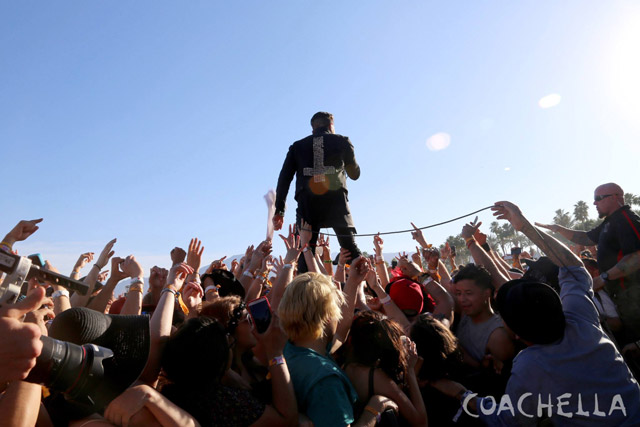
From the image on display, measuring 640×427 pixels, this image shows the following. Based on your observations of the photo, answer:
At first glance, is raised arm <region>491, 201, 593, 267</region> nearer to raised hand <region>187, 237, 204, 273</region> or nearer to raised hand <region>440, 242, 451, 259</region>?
raised hand <region>187, 237, 204, 273</region>

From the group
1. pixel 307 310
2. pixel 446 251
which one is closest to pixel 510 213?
pixel 307 310

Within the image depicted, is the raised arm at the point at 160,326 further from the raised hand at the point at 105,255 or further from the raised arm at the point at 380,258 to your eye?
the raised arm at the point at 380,258

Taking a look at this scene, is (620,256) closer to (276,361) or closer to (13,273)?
(276,361)

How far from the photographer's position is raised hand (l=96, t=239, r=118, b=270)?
4.22 meters

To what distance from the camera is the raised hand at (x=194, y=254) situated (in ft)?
11.7

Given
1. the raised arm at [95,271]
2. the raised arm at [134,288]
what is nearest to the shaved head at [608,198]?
the raised arm at [134,288]

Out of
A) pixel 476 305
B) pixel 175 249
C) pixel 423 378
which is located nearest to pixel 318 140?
pixel 175 249

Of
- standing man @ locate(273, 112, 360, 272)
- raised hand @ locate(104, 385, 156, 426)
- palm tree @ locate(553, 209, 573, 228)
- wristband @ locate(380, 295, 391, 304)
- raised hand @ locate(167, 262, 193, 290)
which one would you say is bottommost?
raised hand @ locate(104, 385, 156, 426)

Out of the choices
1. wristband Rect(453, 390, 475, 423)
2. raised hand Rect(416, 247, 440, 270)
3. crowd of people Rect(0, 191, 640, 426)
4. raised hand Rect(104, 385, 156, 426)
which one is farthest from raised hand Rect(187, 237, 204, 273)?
raised hand Rect(416, 247, 440, 270)

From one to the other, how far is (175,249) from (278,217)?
1440 millimetres

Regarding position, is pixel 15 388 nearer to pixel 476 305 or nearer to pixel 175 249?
pixel 175 249

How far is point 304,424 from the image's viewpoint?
205 cm

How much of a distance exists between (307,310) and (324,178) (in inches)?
112

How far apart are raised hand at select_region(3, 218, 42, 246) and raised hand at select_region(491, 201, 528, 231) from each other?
410 centimetres
